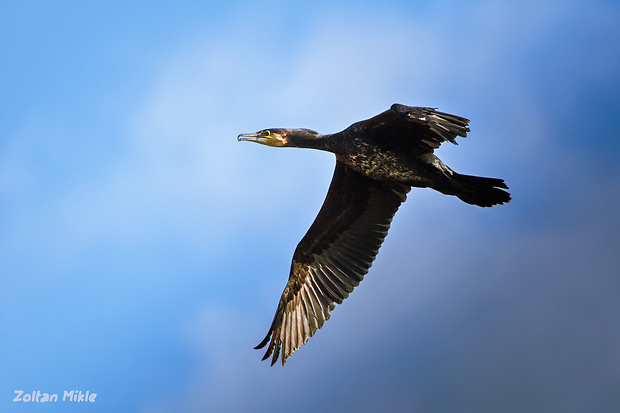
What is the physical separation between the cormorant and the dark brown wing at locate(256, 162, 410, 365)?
0.01m

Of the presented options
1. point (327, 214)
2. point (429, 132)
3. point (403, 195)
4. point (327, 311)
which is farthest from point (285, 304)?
point (429, 132)

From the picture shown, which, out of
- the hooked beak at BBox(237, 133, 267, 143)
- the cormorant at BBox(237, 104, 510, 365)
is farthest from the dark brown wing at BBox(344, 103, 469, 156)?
the hooked beak at BBox(237, 133, 267, 143)

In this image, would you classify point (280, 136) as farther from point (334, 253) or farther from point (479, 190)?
point (479, 190)

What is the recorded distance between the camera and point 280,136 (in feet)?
34.2

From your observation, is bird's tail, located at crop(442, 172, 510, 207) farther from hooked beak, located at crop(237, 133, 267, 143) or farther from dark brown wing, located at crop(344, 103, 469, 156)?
hooked beak, located at crop(237, 133, 267, 143)

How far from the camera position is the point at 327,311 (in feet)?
34.7

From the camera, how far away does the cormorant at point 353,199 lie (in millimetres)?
9578

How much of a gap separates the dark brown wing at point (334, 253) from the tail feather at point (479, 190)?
935 millimetres

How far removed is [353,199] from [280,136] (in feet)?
3.73

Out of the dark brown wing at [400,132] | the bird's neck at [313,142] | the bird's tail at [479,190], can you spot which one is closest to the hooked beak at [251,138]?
the bird's neck at [313,142]

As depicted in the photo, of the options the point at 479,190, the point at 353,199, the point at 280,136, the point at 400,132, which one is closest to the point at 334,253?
the point at 353,199

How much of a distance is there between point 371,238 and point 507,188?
1889 millimetres

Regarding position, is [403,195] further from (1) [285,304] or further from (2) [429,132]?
(1) [285,304]

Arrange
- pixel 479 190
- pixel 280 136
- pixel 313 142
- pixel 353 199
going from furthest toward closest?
1. pixel 353 199
2. pixel 280 136
3. pixel 313 142
4. pixel 479 190
